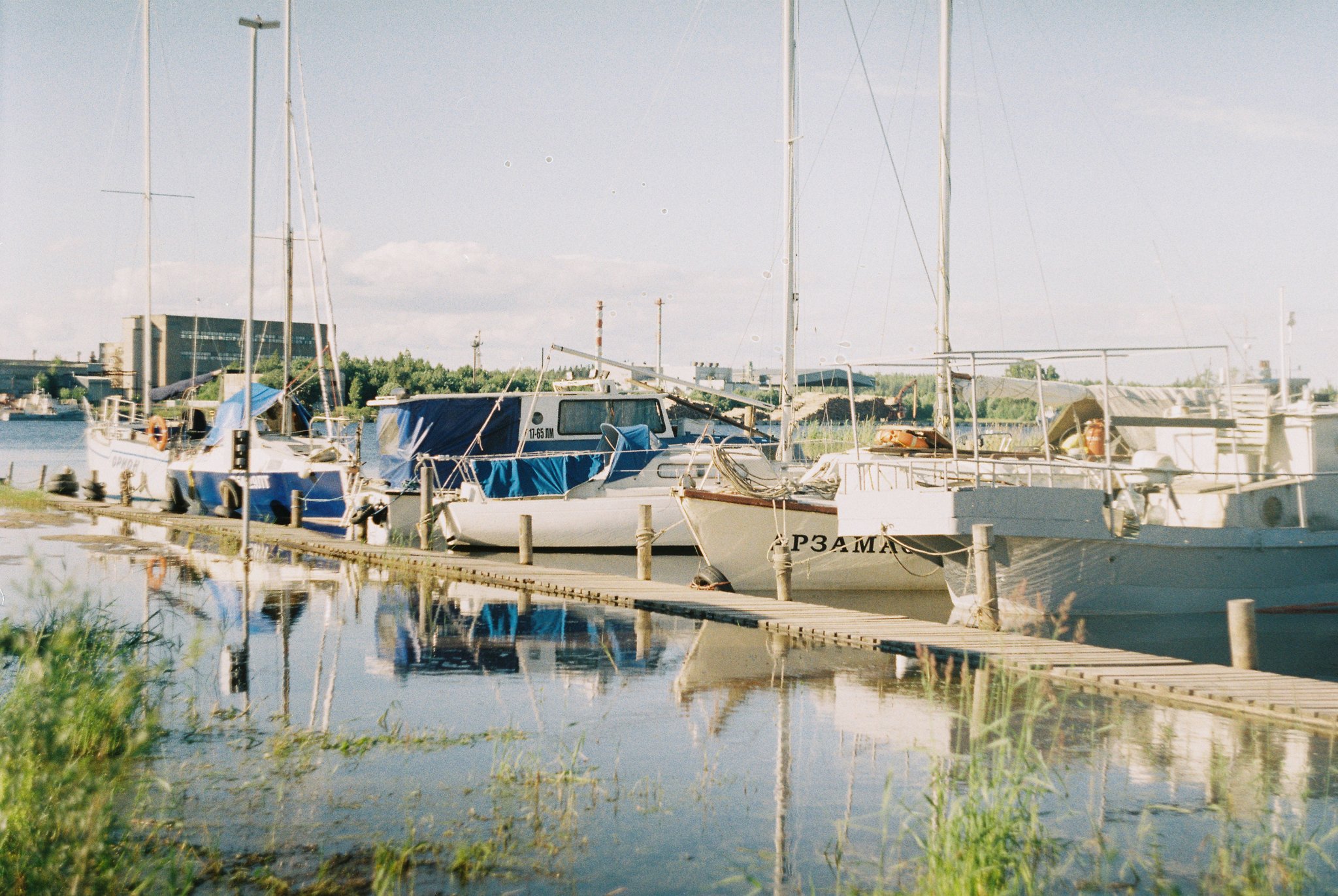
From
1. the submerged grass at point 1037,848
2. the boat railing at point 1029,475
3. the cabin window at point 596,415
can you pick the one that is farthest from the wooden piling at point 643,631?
the cabin window at point 596,415

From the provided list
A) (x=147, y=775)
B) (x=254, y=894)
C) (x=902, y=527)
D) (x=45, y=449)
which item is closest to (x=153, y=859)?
(x=254, y=894)

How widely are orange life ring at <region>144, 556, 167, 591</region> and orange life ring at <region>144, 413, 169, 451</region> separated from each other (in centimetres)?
1356

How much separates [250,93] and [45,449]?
6484cm

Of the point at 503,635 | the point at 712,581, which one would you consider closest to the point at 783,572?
the point at 712,581

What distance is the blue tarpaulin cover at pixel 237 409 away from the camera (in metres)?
28.9

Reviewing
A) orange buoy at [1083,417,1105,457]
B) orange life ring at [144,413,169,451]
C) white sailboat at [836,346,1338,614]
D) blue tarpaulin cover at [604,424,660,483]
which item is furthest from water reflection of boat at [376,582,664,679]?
orange life ring at [144,413,169,451]

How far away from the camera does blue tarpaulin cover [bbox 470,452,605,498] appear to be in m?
24.1

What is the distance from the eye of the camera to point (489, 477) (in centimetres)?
2434

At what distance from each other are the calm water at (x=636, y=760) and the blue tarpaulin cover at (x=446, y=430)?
40.2ft

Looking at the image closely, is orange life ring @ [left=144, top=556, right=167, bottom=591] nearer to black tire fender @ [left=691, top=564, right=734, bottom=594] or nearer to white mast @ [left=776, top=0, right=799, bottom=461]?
black tire fender @ [left=691, top=564, right=734, bottom=594]

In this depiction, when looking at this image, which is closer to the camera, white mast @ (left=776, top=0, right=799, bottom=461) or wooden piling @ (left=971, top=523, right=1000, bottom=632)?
wooden piling @ (left=971, top=523, right=1000, bottom=632)

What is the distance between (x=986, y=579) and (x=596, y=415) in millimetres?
14603

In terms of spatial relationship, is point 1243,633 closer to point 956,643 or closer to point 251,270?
point 956,643

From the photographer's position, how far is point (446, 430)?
25.8m
